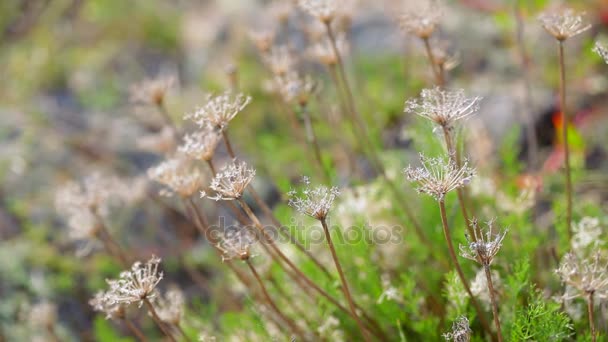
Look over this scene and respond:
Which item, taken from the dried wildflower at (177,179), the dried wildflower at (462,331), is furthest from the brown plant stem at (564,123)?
the dried wildflower at (177,179)

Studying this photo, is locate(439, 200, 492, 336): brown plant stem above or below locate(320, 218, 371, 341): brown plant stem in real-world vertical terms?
below

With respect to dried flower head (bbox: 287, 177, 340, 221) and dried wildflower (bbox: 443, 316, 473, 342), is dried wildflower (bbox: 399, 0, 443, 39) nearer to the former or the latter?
dried flower head (bbox: 287, 177, 340, 221)

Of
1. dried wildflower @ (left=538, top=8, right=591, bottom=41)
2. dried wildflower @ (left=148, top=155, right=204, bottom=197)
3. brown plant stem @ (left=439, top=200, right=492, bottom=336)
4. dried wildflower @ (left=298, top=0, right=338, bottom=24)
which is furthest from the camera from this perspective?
dried wildflower @ (left=298, top=0, right=338, bottom=24)

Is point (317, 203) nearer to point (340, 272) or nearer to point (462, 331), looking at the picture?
point (340, 272)

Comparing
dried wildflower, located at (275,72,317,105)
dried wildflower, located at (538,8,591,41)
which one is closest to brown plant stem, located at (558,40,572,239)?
dried wildflower, located at (538,8,591,41)

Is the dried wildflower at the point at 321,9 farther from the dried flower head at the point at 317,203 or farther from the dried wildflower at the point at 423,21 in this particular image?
the dried flower head at the point at 317,203

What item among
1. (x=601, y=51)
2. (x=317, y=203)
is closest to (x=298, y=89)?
(x=317, y=203)

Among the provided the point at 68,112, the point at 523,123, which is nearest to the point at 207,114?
the point at 523,123
